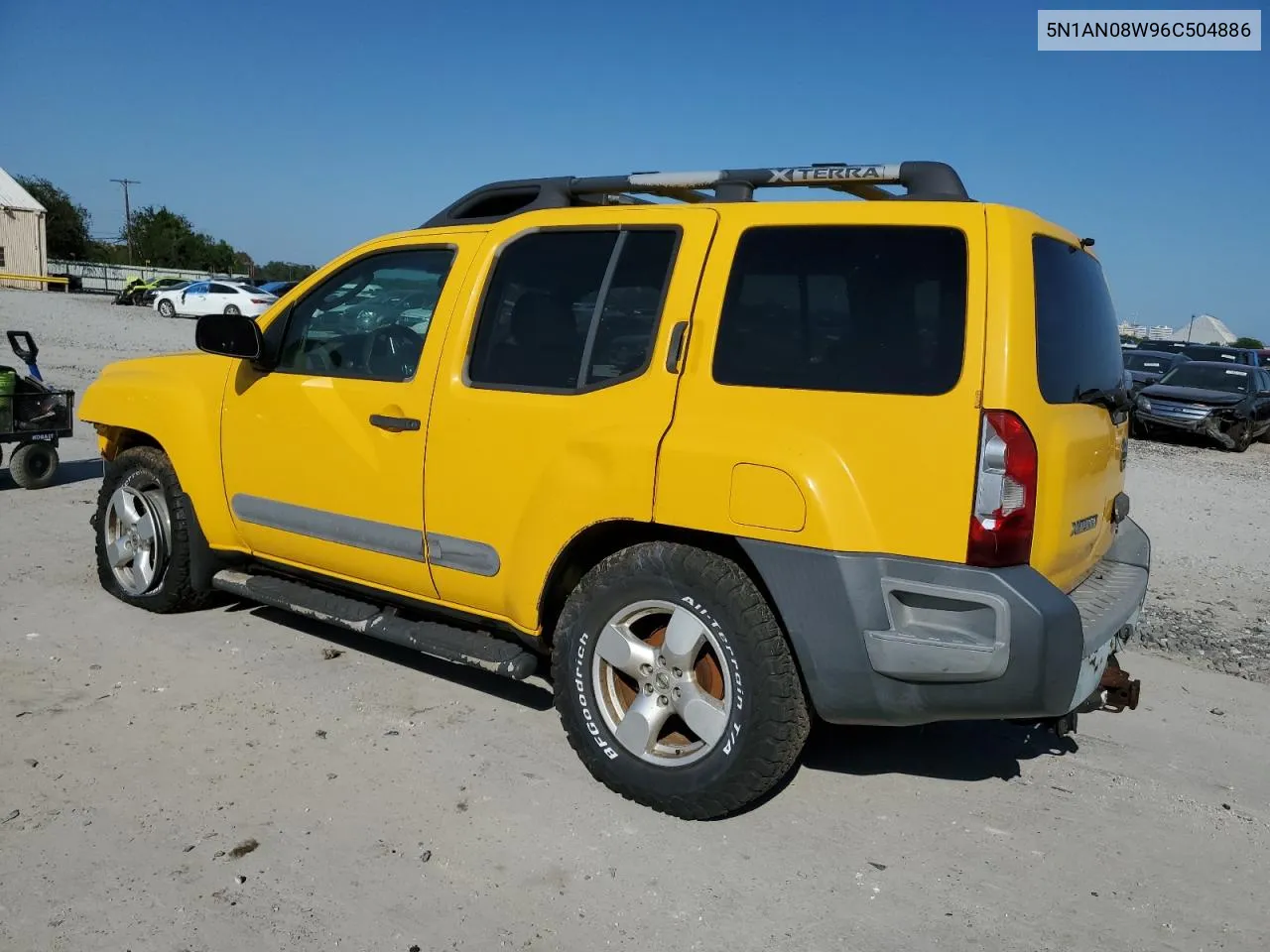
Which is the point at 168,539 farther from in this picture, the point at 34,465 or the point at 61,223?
the point at 61,223

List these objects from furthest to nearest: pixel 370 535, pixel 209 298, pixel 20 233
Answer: pixel 20 233 < pixel 209 298 < pixel 370 535

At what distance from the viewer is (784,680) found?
3.20 metres

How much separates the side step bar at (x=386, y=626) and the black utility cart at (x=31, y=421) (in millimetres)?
4216

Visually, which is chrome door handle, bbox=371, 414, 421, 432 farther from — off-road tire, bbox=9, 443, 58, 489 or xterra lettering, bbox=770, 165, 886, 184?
off-road tire, bbox=9, 443, 58, 489

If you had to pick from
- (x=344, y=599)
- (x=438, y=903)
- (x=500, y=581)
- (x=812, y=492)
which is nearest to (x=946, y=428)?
(x=812, y=492)

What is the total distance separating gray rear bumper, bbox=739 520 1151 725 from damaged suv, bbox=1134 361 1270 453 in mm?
17281

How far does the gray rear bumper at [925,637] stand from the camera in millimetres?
2887

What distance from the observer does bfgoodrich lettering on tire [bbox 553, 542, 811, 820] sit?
3.22 meters

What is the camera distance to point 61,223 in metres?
74.7

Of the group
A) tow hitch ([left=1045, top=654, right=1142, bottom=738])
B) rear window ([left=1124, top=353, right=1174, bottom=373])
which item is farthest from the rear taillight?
rear window ([left=1124, top=353, right=1174, bottom=373])

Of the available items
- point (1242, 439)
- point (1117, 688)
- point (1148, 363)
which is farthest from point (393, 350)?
point (1148, 363)

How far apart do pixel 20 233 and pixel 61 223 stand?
25.0 meters

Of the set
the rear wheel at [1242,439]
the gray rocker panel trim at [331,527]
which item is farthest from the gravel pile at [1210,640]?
the rear wheel at [1242,439]

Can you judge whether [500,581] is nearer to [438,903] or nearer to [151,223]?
[438,903]
